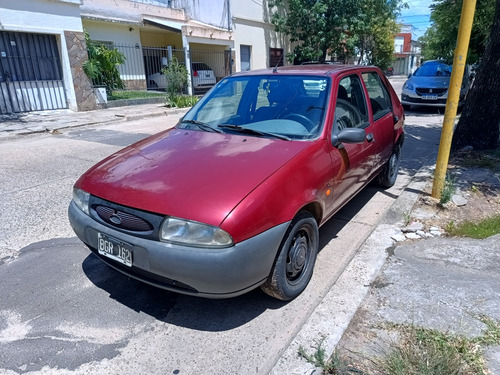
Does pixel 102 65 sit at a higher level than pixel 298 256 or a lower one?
higher

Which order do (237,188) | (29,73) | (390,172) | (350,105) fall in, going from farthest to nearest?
(29,73) → (390,172) → (350,105) → (237,188)

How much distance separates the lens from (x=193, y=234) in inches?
90.4

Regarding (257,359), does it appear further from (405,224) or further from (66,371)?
(405,224)

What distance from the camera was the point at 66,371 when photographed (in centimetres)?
228

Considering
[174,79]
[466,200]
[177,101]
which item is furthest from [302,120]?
→ [174,79]

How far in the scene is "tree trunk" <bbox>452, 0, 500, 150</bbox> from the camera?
6.11 meters

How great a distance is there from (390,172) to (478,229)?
148 cm

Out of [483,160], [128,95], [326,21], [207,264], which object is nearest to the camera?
[207,264]

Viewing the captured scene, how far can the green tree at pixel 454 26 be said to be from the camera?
10.9 meters

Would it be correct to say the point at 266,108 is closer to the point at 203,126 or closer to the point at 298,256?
the point at 203,126

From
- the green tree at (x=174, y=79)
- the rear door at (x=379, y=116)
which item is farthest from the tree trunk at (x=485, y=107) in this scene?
the green tree at (x=174, y=79)

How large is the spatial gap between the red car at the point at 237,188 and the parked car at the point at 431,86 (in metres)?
9.67

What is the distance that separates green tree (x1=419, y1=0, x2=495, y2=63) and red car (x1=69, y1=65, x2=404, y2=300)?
31.7ft

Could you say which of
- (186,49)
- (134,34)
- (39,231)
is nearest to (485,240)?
(39,231)
